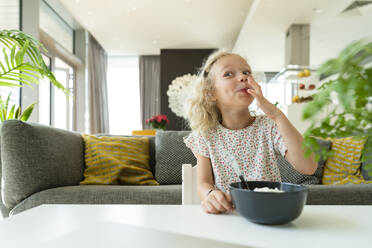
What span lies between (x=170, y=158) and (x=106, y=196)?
590 mm

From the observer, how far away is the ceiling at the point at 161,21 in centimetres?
495

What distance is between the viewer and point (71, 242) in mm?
450

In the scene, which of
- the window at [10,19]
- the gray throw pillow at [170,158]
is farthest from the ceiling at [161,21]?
the gray throw pillow at [170,158]

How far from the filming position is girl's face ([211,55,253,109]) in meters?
1.02

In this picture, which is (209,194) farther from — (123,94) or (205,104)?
(123,94)

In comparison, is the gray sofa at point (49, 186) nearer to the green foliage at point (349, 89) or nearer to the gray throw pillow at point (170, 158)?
the gray throw pillow at point (170, 158)

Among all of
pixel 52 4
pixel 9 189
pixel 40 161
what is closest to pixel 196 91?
pixel 40 161

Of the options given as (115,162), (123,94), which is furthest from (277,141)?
(123,94)

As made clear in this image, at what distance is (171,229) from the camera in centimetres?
51

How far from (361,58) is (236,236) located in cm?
33

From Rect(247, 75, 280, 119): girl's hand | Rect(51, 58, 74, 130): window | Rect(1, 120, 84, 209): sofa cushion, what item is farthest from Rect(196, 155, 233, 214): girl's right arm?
Rect(51, 58, 74, 130): window

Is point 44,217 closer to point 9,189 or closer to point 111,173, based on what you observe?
point 9,189

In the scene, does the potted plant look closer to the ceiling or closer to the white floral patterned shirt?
the white floral patterned shirt

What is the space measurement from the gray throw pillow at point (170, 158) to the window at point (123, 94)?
603 centimetres
